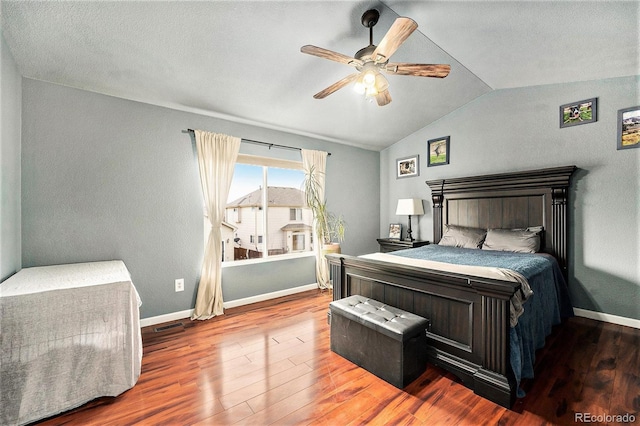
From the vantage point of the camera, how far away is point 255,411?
5.58ft

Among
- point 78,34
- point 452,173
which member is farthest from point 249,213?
point 452,173

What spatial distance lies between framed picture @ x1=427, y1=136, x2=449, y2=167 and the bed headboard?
0.36 meters

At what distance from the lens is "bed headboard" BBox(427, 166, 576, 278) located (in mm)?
3193

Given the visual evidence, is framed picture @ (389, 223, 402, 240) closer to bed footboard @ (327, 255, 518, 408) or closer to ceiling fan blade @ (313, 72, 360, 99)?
bed footboard @ (327, 255, 518, 408)

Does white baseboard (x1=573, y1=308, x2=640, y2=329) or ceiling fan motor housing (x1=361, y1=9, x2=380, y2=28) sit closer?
ceiling fan motor housing (x1=361, y1=9, x2=380, y2=28)

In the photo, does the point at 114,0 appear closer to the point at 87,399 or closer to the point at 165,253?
the point at 165,253

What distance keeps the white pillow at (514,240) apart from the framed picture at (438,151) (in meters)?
1.43

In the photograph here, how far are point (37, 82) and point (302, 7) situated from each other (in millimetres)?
2504

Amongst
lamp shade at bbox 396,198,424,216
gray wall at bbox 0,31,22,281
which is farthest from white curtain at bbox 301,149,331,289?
gray wall at bbox 0,31,22,281

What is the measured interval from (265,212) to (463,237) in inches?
113

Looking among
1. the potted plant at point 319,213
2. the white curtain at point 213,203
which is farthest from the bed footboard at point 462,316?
the white curtain at point 213,203

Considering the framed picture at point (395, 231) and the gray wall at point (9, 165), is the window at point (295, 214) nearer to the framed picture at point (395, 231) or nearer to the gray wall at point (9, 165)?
the framed picture at point (395, 231)

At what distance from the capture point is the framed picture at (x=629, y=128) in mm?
2805

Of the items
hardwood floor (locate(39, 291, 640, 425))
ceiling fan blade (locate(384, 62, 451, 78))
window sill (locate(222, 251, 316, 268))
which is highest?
ceiling fan blade (locate(384, 62, 451, 78))
